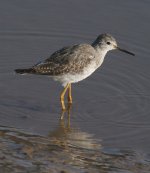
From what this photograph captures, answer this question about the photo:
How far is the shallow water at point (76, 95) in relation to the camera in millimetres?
7902

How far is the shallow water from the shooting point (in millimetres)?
7902

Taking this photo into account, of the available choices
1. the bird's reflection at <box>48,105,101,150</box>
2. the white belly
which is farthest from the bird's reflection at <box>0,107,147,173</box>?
the white belly

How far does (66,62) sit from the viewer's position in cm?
988

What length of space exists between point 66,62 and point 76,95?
33.7 inches

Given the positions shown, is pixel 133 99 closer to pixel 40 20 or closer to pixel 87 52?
pixel 87 52

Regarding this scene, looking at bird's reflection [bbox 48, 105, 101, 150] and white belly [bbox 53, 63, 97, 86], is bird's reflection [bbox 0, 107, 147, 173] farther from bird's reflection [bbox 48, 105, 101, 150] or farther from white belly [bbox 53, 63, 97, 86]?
white belly [bbox 53, 63, 97, 86]

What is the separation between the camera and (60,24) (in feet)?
40.2

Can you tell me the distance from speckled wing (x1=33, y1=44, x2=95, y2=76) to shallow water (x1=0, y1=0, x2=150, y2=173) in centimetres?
64

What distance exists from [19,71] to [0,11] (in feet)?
10.1

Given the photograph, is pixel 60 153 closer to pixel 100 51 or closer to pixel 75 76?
pixel 75 76

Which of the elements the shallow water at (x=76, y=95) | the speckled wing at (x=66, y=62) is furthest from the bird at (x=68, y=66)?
the shallow water at (x=76, y=95)

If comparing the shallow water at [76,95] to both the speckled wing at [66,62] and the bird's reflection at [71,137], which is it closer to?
the bird's reflection at [71,137]

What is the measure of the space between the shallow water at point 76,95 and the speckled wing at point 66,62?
636mm

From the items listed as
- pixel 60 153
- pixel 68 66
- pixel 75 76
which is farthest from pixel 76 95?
pixel 60 153
